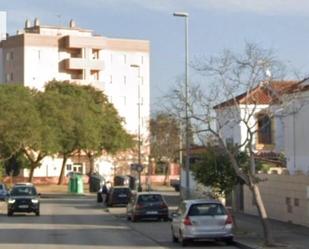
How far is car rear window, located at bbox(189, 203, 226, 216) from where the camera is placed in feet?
92.9

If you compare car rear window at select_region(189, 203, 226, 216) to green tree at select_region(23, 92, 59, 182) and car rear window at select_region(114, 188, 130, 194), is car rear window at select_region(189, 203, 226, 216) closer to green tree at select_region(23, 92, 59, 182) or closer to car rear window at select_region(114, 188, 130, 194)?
car rear window at select_region(114, 188, 130, 194)

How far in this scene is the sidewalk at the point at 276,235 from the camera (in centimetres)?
2720

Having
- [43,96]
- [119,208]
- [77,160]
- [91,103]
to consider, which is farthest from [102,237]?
[77,160]

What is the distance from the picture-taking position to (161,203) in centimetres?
4534

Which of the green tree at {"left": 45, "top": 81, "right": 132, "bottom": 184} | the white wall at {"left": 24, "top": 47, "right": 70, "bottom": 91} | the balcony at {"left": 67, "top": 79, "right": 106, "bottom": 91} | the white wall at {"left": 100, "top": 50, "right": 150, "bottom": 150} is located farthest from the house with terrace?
the white wall at {"left": 100, "top": 50, "right": 150, "bottom": 150}

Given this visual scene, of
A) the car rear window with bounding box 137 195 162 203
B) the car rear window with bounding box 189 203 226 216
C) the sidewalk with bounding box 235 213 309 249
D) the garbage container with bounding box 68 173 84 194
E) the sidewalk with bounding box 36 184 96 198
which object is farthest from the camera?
the garbage container with bounding box 68 173 84 194

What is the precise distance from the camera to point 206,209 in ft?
93.2

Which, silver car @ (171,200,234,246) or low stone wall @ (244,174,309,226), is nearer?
silver car @ (171,200,234,246)

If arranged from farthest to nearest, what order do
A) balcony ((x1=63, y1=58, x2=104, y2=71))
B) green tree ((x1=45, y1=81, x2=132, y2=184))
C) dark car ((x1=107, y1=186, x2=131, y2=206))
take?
A: balcony ((x1=63, y1=58, x2=104, y2=71))
green tree ((x1=45, y1=81, x2=132, y2=184))
dark car ((x1=107, y1=186, x2=131, y2=206))

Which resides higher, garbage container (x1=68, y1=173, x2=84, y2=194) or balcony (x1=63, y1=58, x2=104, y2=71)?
balcony (x1=63, y1=58, x2=104, y2=71)

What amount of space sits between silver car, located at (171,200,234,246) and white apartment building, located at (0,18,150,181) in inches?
3174

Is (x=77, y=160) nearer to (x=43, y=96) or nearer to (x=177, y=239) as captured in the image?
(x=43, y=96)

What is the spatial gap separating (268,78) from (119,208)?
32.2 m

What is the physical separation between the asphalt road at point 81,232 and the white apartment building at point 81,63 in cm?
6032
